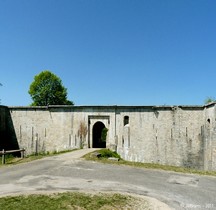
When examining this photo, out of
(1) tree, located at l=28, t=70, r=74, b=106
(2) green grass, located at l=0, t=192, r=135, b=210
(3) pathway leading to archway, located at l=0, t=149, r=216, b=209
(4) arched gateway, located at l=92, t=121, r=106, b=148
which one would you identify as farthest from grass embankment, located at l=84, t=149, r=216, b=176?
(1) tree, located at l=28, t=70, r=74, b=106

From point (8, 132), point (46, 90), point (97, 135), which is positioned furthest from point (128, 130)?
point (46, 90)

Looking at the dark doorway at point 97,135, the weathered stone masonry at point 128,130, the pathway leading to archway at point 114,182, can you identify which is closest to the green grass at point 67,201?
the pathway leading to archway at point 114,182

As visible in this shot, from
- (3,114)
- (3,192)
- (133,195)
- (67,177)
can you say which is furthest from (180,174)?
(3,114)

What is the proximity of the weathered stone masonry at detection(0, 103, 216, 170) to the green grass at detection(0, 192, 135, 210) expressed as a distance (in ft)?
34.2

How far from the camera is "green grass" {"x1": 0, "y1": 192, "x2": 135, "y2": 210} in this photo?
6461 millimetres

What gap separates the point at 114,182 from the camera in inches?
361

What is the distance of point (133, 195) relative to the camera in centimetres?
755

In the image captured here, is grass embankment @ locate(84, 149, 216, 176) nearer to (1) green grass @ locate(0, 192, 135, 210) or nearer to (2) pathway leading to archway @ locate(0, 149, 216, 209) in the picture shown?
(2) pathway leading to archway @ locate(0, 149, 216, 209)

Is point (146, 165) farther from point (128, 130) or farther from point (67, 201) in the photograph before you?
point (128, 130)

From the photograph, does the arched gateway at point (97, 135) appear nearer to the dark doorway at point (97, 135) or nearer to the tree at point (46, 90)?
the dark doorway at point (97, 135)

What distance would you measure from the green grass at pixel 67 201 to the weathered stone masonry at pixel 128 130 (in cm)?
1042

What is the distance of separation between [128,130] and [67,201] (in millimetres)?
13174

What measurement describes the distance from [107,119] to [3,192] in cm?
1306

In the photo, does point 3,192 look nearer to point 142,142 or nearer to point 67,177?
point 67,177
